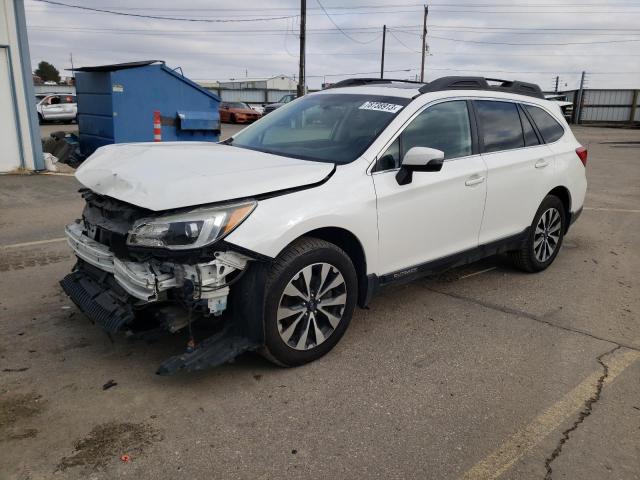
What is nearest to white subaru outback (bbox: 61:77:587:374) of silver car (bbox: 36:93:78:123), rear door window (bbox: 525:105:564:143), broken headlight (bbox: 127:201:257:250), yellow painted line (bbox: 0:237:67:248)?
broken headlight (bbox: 127:201:257:250)

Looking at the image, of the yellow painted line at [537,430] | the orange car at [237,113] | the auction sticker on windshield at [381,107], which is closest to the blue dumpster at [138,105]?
the auction sticker on windshield at [381,107]

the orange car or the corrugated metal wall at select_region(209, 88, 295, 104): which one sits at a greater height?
the corrugated metal wall at select_region(209, 88, 295, 104)

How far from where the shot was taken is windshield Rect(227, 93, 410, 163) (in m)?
3.84

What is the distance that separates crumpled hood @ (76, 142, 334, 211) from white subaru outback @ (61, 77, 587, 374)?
0.5 inches

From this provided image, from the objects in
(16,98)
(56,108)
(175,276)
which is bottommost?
(56,108)

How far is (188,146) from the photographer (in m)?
4.14

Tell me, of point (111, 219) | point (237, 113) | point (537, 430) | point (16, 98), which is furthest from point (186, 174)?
point (237, 113)

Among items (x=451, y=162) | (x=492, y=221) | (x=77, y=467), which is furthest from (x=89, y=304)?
(x=492, y=221)

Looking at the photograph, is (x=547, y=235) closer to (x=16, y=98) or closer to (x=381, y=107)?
(x=381, y=107)

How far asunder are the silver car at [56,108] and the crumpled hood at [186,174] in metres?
26.4

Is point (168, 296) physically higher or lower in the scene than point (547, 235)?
higher

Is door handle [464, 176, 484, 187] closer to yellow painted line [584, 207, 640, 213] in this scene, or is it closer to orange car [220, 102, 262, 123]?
yellow painted line [584, 207, 640, 213]

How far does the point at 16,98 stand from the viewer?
35.4 ft

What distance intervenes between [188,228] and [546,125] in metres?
3.97
